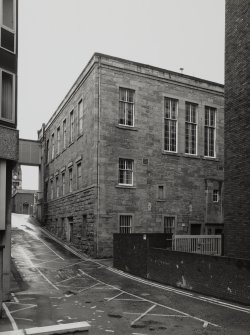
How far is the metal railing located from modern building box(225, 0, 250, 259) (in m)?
5.01

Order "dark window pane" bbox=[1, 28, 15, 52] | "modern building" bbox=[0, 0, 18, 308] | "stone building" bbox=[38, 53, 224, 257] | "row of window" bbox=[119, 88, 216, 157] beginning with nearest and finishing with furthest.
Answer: "modern building" bbox=[0, 0, 18, 308], "dark window pane" bbox=[1, 28, 15, 52], "stone building" bbox=[38, 53, 224, 257], "row of window" bbox=[119, 88, 216, 157]

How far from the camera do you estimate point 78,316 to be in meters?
11.8

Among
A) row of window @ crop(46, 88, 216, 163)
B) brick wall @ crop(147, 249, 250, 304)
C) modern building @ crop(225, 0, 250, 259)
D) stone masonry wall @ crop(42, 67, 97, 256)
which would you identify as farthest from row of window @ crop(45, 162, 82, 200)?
modern building @ crop(225, 0, 250, 259)

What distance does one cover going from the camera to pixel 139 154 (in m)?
29.3

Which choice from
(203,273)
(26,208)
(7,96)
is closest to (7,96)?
(7,96)

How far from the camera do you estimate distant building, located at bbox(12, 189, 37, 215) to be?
224ft

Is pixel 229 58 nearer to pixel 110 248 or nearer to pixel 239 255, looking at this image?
pixel 239 255

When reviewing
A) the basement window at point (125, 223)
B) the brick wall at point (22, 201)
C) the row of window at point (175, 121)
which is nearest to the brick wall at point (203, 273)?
the basement window at point (125, 223)

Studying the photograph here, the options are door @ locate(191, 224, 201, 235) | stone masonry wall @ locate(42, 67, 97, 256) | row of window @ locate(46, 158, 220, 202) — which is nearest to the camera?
stone masonry wall @ locate(42, 67, 97, 256)

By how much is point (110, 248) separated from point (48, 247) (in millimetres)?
5765

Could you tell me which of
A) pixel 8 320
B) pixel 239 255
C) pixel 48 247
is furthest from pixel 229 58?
pixel 48 247

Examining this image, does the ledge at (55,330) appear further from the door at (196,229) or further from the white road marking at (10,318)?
the door at (196,229)

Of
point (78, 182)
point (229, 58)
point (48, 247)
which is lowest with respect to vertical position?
point (48, 247)

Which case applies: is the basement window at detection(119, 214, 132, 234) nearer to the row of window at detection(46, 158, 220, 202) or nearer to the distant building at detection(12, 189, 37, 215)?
the row of window at detection(46, 158, 220, 202)
